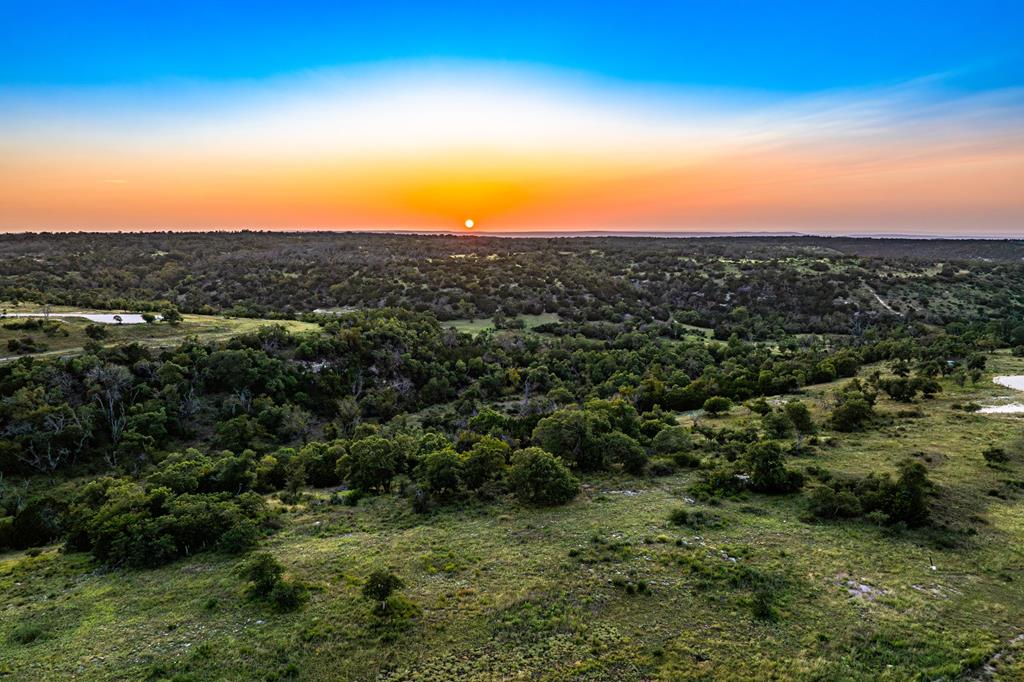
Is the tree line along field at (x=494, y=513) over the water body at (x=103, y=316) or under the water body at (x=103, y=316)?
under

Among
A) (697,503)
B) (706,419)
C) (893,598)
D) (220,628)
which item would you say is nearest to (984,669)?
(893,598)

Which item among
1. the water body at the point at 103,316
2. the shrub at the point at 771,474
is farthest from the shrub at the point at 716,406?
the water body at the point at 103,316

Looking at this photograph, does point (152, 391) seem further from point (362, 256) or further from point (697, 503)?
point (362, 256)

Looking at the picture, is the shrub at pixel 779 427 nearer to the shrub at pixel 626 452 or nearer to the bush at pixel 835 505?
the shrub at pixel 626 452

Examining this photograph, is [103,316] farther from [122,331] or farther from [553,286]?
[553,286]

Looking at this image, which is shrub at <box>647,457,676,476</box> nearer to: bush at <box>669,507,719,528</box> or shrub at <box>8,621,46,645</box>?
bush at <box>669,507,719,528</box>
